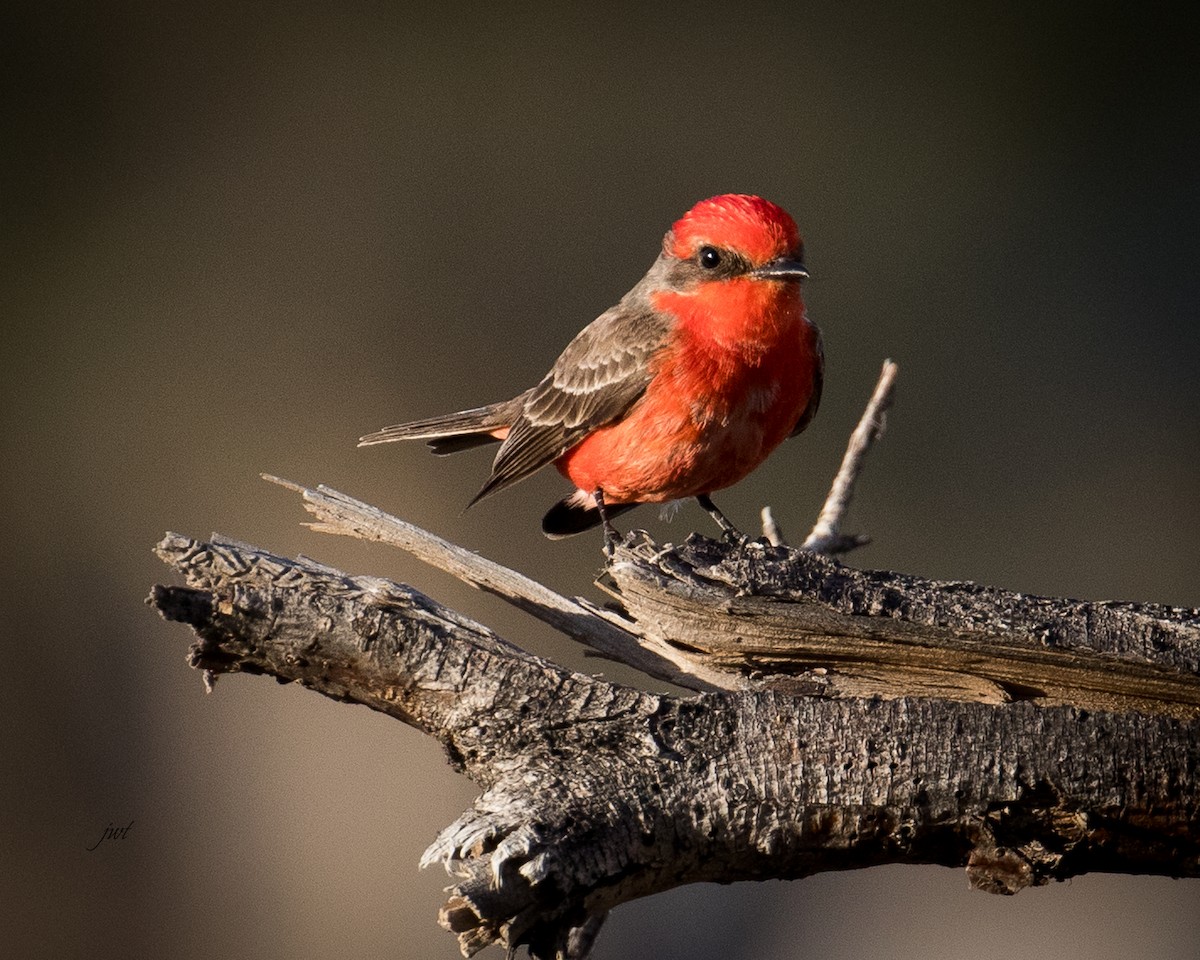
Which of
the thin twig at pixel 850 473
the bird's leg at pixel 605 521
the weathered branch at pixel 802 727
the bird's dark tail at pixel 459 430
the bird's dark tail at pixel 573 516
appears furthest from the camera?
the bird's dark tail at pixel 459 430

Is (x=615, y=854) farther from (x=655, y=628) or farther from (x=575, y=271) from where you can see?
(x=575, y=271)

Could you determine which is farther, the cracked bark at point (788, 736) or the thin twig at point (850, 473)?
the thin twig at point (850, 473)

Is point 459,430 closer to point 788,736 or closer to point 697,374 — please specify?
point 697,374

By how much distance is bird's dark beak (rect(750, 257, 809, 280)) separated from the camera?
4305 mm

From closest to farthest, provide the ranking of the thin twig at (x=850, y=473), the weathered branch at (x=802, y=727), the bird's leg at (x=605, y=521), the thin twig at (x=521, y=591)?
the weathered branch at (x=802, y=727) < the thin twig at (x=521, y=591) < the thin twig at (x=850, y=473) < the bird's leg at (x=605, y=521)

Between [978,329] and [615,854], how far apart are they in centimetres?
608

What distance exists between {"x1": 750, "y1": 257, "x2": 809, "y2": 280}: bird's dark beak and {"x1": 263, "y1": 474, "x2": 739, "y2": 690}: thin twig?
141cm

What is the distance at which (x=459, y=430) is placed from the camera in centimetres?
525

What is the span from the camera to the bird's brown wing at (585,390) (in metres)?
4.55

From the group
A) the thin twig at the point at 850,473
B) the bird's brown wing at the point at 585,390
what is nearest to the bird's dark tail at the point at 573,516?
the bird's brown wing at the point at 585,390

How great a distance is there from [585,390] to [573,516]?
51cm

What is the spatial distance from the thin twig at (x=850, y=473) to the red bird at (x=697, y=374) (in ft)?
0.95

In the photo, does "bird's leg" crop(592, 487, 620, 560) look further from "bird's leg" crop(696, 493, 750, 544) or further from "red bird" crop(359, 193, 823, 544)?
"bird's leg" crop(696, 493, 750, 544)

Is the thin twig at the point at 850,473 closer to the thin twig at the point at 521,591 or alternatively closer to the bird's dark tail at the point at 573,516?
the bird's dark tail at the point at 573,516
